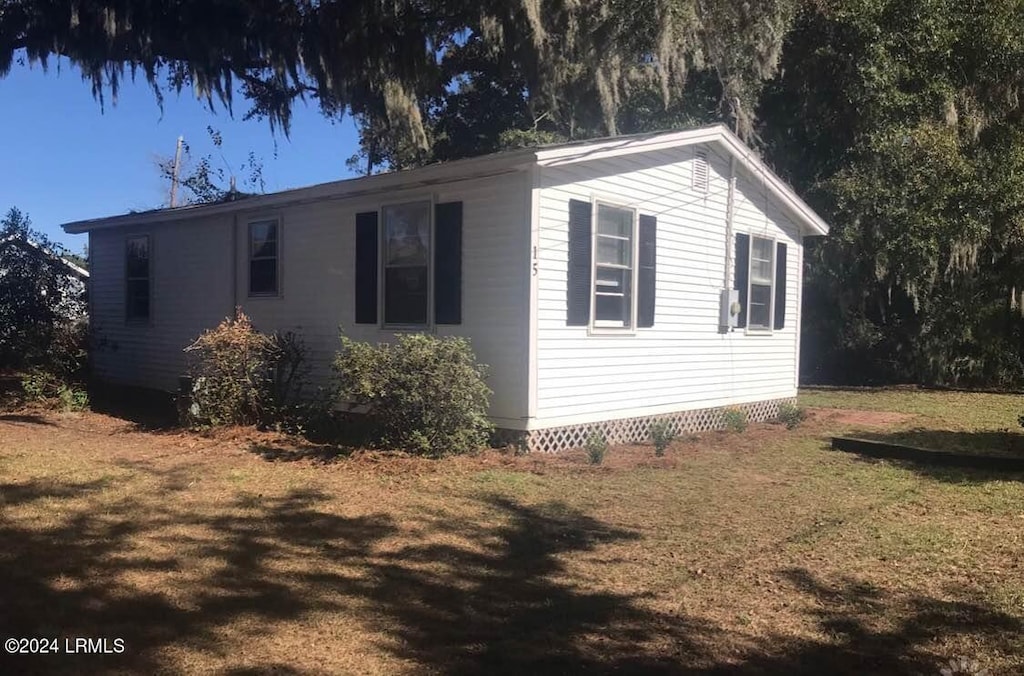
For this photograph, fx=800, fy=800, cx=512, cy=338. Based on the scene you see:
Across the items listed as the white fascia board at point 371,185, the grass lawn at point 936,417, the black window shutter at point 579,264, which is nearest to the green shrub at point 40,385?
the white fascia board at point 371,185

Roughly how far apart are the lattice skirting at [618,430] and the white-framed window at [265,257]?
4.42 m

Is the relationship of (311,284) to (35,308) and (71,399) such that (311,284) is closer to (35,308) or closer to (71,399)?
(71,399)

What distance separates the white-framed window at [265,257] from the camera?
11.1 meters

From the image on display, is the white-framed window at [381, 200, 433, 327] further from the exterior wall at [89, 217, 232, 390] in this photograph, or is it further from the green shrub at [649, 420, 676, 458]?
the exterior wall at [89, 217, 232, 390]

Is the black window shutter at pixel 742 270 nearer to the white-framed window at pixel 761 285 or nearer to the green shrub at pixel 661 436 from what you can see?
the white-framed window at pixel 761 285

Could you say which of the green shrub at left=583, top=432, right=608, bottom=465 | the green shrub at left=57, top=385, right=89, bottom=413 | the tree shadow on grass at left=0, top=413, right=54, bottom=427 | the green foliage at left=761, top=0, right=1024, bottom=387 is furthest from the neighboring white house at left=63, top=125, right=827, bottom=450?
the green foliage at left=761, top=0, right=1024, bottom=387

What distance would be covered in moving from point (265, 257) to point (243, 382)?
2283mm

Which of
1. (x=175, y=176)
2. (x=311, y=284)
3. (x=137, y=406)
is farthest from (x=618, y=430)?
(x=175, y=176)

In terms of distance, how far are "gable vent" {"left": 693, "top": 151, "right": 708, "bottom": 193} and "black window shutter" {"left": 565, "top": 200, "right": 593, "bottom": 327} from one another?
2367mm

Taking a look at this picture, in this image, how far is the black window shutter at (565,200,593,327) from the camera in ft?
28.6

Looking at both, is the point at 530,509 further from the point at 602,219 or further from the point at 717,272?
the point at 717,272

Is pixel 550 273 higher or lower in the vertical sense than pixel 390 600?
higher

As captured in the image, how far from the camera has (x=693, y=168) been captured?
10477mm

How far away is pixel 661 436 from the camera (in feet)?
29.6
